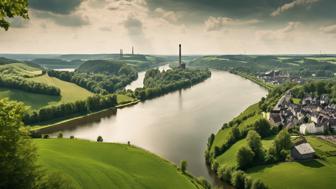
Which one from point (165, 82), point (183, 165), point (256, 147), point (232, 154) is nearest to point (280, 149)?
point (256, 147)

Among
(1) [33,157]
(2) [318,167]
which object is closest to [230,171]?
(2) [318,167]

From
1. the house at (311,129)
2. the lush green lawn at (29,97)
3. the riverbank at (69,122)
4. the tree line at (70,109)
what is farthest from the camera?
the lush green lawn at (29,97)

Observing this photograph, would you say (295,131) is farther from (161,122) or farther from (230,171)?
(161,122)

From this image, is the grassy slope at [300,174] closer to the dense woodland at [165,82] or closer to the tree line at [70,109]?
the tree line at [70,109]

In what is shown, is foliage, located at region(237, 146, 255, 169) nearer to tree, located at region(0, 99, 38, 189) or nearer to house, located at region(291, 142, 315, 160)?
house, located at region(291, 142, 315, 160)

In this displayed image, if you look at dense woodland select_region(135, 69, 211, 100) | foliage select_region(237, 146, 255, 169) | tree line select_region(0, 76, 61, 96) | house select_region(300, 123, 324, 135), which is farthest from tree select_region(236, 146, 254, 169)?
tree line select_region(0, 76, 61, 96)

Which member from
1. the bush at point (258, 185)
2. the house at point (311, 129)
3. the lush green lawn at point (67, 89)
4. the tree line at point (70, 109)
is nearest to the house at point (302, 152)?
the bush at point (258, 185)
